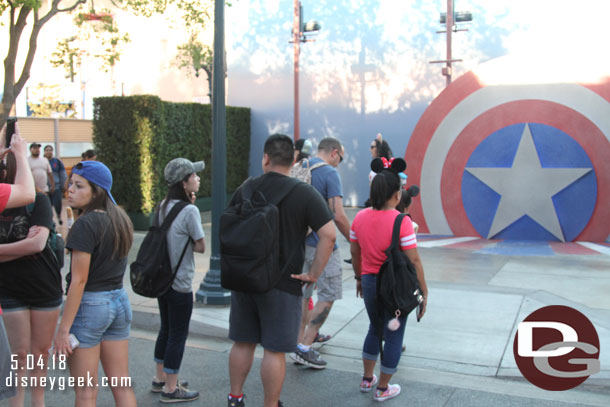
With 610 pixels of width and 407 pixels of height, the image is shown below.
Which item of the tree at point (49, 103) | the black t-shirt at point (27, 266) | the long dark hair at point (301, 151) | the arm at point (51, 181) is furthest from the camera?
the tree at point (49, 103)

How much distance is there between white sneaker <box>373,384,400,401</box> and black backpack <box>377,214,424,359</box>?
2.09ft

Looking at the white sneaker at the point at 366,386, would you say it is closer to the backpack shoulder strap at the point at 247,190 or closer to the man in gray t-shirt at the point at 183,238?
the man in gray t-shirt at the point at 183,238

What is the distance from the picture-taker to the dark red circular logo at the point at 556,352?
4656 mm

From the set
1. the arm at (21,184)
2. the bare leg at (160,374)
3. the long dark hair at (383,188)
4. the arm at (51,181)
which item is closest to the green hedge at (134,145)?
the arm at (51,181)

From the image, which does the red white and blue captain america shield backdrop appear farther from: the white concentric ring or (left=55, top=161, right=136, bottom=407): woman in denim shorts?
(left=55, top=161, right=136, bottom=407): woman in denim shorts

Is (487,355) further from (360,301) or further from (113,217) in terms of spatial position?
(113,217)

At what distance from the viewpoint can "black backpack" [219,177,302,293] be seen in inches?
138

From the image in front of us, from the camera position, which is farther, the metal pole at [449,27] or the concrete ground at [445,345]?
the metal pole at [449,27]

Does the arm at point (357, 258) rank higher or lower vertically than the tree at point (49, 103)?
lower

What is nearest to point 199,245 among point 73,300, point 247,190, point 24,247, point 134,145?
point 247,190

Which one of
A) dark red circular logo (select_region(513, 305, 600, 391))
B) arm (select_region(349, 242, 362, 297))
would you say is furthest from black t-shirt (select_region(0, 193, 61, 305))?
dark red circular logo (select_region(513, 305, 600, 391))

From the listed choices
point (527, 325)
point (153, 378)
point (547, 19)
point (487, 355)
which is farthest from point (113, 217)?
point (547, 19)

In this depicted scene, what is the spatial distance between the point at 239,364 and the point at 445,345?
2.43m

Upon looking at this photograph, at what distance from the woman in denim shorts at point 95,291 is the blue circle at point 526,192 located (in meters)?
9.20
